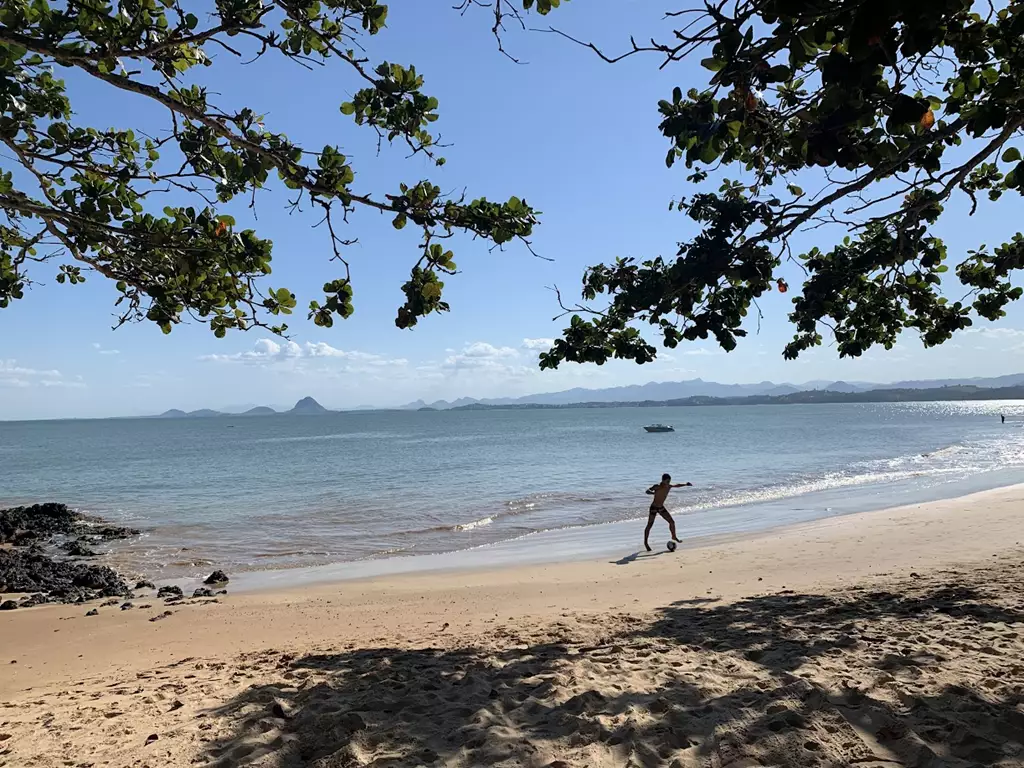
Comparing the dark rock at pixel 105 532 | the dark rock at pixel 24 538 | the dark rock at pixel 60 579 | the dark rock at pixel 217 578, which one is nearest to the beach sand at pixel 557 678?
the dark rock at pixel 60 579

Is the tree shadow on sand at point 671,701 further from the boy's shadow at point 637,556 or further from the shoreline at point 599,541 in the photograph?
the shoreline at point 599,541

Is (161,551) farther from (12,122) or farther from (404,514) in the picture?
(12,122)

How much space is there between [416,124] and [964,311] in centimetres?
707

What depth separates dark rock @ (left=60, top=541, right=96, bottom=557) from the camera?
53.0ft

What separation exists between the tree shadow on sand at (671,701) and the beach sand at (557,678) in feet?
0.05

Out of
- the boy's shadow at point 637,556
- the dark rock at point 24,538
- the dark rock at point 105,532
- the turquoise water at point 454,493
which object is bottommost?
the turquoise water at point 454,493

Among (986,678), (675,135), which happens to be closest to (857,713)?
(986,678)

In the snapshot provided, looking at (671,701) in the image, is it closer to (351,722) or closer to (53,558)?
(351,722)

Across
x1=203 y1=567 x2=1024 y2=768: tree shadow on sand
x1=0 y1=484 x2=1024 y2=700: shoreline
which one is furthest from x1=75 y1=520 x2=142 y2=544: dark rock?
x1=203 y1=567 x2=1024 y2=768: tree shadow on sand

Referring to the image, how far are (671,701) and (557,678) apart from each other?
2.93 feet

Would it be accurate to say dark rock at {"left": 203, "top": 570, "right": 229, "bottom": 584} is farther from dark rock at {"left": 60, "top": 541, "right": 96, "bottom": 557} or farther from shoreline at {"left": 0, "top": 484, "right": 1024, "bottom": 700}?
dark rock at {"left": 60, "top": 541, "right": 96, "bottom": 557}

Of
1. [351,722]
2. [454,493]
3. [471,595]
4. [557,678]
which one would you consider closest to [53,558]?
[471,595]

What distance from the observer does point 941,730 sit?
347cm

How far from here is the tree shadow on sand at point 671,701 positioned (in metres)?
3.43
